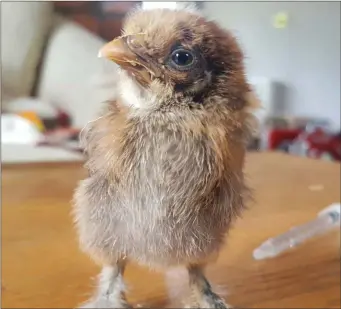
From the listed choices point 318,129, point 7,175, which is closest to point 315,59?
point 318,129

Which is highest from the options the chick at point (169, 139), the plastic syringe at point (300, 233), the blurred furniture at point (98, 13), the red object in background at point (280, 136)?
the blurred furniture at point (98, 13)

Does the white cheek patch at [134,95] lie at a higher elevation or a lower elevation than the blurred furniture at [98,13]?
lower

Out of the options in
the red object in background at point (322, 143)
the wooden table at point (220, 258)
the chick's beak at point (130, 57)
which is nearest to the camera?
the chick's beak at point (130, 57)

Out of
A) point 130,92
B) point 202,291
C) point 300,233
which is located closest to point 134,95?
point 130,92

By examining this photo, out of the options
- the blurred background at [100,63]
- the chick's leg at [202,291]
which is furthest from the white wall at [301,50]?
the chick's leg at [202,291]

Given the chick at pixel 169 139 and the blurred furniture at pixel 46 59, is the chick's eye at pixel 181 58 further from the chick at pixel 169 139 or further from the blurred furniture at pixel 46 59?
the blurred furniture at pixel 46 59

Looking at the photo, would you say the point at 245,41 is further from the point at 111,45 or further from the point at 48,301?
the point at 48,301
